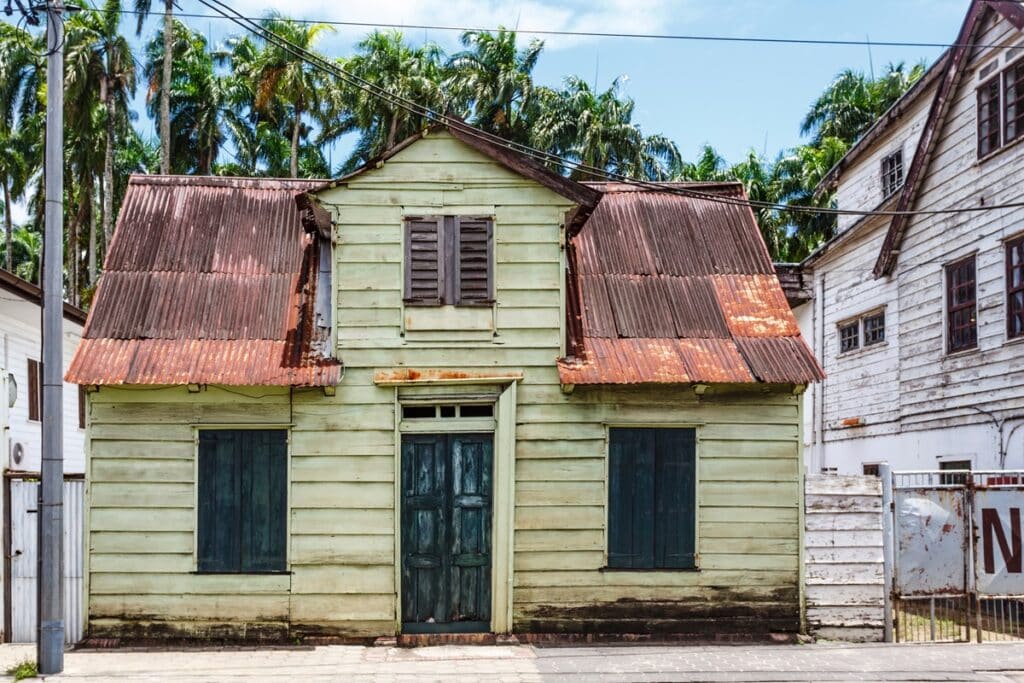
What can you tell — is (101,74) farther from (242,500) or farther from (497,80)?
(242,500)

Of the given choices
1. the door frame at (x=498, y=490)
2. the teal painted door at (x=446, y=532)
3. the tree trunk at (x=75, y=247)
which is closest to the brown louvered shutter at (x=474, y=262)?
the door frame at (x=498, y=490)

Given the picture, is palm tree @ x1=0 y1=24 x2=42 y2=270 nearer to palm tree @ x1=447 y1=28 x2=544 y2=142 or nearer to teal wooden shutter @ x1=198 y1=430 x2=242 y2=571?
palm tree @ x1=447 y1=28 x2=544 y2=142

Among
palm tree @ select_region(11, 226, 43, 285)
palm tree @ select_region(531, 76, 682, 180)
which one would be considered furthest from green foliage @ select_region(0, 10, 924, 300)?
palm tree @ select_region(11, 226, 43, 285)

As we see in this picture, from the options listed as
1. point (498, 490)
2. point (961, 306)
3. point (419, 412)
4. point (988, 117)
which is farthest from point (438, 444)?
point (988, 117)

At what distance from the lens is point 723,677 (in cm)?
953

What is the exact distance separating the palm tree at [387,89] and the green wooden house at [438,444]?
26.3 m

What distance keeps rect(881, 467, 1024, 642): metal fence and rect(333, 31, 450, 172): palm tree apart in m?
28.3

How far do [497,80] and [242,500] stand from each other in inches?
1111

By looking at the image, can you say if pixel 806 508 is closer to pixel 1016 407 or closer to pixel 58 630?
pixel 1016 407

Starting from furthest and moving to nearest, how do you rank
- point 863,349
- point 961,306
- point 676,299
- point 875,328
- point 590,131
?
point 590,131, point 863,349, point 875,328, point 961,306, point 676,299

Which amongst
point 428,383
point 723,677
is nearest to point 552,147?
point 428,383

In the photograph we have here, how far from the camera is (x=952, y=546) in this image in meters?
11.7

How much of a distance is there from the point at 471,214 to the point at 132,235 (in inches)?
168

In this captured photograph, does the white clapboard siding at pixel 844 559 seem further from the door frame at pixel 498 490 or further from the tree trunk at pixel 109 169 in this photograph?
the tree trunk at pixel 109 169
